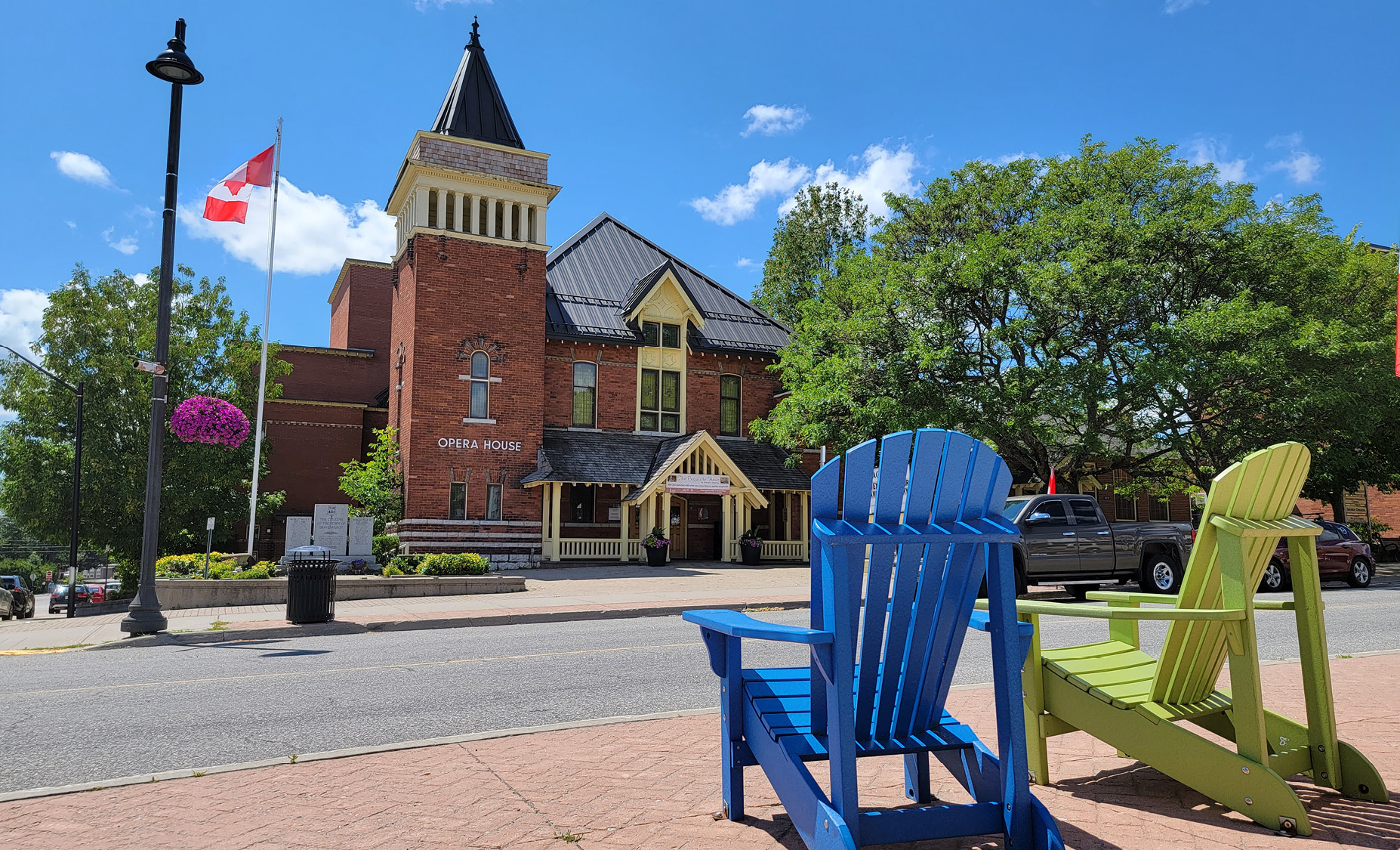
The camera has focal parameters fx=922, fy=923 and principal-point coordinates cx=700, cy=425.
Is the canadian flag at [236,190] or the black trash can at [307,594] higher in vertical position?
the canadian flag at [236,190]

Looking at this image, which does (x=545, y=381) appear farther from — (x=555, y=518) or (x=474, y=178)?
(x=474, y=178)

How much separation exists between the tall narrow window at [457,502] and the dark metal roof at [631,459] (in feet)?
6.12

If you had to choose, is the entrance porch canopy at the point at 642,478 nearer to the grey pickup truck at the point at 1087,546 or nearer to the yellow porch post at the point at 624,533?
the yellow porch post at the point at 624,533

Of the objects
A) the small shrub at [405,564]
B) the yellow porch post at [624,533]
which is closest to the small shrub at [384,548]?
the small shrub at [405,564]

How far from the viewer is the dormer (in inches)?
1098

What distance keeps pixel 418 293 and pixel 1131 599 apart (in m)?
25.1

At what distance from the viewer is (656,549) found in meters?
26.9

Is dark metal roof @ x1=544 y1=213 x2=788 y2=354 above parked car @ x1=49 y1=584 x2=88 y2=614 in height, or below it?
above

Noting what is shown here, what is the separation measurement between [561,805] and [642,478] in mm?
24438

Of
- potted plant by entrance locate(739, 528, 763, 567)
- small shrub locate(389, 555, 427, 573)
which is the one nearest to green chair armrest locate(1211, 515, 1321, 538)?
small shrub locate(389, 555, 427, 573)

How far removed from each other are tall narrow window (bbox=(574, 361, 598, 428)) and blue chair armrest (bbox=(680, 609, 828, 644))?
26210 mm

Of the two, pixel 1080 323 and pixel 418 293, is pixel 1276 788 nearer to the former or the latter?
pixel 1080 323

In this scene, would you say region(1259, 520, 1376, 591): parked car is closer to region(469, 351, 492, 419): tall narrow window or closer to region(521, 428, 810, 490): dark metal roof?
region(521, 428, 810, 490): dark metal roof

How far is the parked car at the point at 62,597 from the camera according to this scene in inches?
1155
